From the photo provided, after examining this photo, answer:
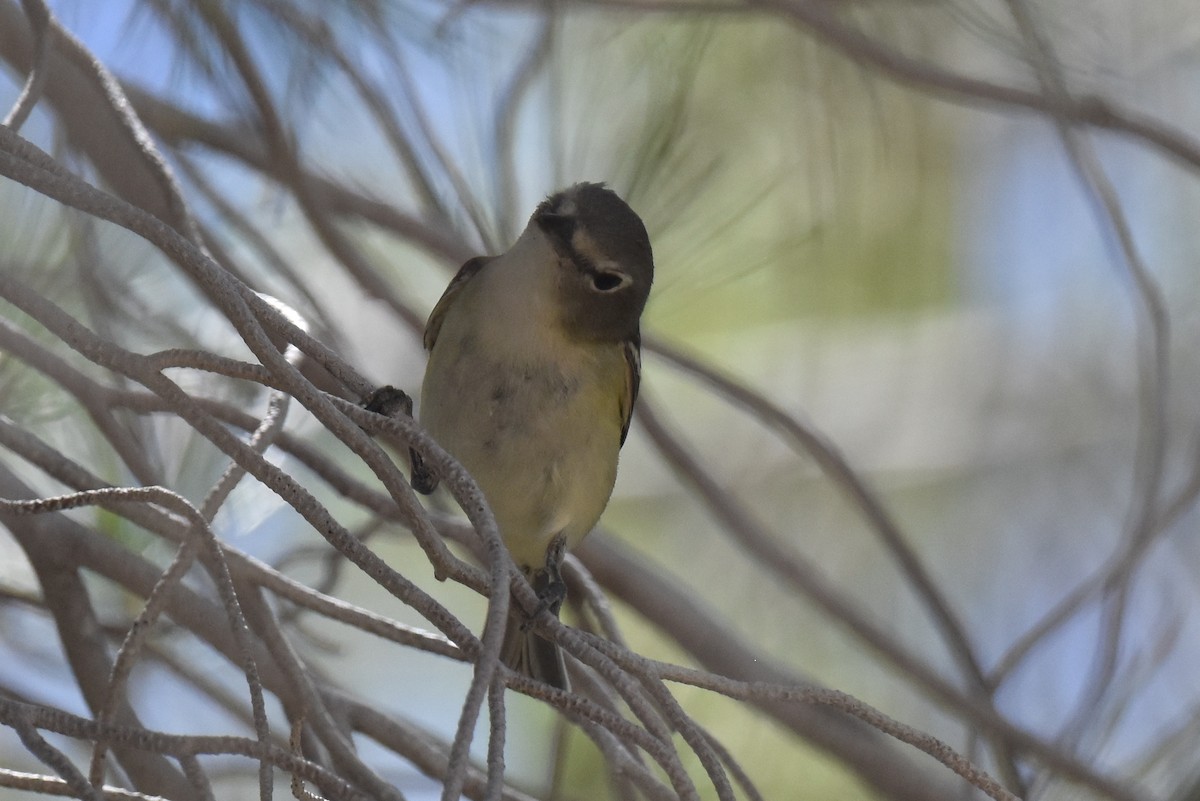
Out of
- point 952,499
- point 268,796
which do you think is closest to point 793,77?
point 952,499

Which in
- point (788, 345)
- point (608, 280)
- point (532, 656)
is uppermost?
point (788, 345)

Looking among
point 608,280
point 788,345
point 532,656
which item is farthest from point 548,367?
point 788,345

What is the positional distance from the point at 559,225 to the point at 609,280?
121mm

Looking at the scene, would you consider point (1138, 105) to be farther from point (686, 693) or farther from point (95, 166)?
point (95, 166)

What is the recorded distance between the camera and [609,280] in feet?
7.33

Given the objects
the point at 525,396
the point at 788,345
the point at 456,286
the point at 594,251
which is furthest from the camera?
the point at 788,345

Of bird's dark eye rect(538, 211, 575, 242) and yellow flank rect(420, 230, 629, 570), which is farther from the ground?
bird's dark eye rect(538, 211, 575, 242)

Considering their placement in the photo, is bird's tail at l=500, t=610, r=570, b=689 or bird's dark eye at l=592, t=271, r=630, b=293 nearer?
bird's dark eye at l=592, t=271, r=630, b=293

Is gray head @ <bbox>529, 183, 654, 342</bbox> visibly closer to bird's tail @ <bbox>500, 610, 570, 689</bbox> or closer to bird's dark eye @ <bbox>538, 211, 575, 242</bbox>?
bird's dark eye @ <bbox>538, 211, 575, 242</bbox>

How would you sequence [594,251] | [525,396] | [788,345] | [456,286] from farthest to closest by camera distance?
[788,345]
[456,286]
[525,396]
[594,251]

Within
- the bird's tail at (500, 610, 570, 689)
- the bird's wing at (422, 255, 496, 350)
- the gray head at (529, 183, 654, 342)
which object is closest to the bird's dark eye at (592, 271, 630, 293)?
the gray head at (529, 183, 654, 342)

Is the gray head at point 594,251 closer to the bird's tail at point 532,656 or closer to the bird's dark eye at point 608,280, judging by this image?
the bird's dark eye at point 608,280

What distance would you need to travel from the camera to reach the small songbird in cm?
222

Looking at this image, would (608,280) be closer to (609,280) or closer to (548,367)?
(609,280)
